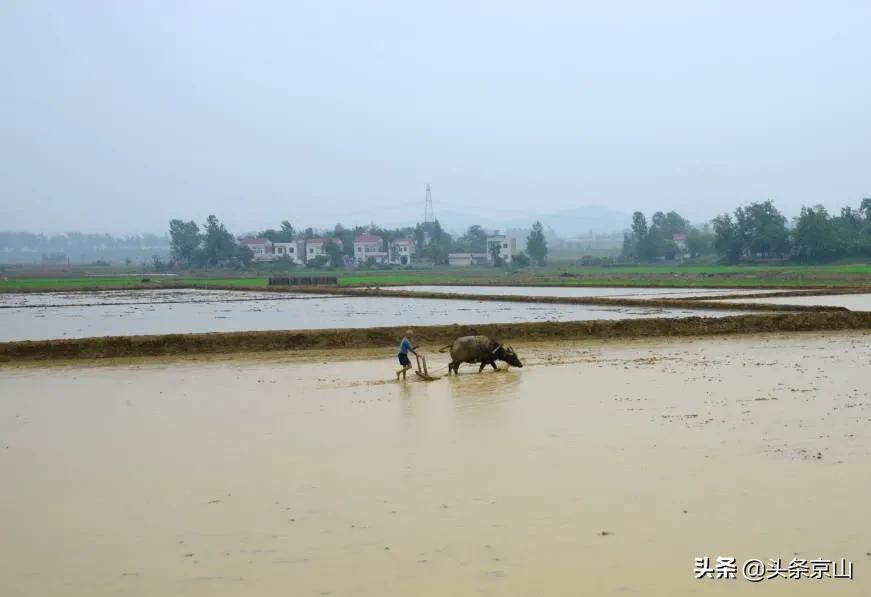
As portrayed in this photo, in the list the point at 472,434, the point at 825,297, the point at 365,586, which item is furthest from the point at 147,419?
the point at 825,297

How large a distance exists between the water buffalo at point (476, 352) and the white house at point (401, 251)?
9285 cm

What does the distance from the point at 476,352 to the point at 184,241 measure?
364 feet

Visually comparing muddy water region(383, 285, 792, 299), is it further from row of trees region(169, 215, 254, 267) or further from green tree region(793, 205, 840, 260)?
row of trees region(169, 215, 254, 267)

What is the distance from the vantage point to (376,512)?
7258 millimetres

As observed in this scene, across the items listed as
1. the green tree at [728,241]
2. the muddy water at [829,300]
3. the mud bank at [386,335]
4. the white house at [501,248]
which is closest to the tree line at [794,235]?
the green tree at [728,241]

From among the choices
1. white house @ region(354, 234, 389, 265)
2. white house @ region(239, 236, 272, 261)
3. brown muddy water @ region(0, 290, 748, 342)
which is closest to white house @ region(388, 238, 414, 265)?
white house @ region(354, 234, 389, 265)

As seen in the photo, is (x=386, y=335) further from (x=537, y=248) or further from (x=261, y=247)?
(x=261, y=247)

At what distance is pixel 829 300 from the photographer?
30.4 meters

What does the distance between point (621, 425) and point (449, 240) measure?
12213cm

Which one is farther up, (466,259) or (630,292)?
(466,259)

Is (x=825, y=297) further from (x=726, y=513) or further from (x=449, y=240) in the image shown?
(x=449, y=240)

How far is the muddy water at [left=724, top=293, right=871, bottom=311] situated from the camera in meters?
28.3

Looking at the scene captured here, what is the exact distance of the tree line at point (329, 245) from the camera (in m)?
101

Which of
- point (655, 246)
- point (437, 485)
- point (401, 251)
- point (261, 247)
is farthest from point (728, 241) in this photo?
point (437, 485)
